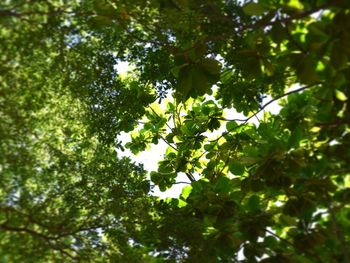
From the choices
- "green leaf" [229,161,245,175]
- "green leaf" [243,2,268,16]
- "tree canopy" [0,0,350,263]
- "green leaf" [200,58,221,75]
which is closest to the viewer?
"tree canopy" [0,0,350,263]

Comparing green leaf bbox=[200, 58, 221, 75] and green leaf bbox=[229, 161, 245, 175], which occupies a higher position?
green leaf bbox=[200, 58, 221, 75]

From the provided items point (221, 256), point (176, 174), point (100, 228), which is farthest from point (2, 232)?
point (176, 174)

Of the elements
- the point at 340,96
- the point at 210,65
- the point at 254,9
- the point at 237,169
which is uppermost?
the point at 210,65

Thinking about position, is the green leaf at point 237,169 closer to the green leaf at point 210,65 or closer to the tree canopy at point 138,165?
the tree canopy at point 138,165

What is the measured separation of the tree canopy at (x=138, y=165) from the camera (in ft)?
10.0

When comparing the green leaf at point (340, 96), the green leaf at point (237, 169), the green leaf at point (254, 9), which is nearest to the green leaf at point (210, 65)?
the green leaf at point (254, 9)

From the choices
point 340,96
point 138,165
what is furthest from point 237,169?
point 340,96

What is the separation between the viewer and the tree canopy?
305 cm

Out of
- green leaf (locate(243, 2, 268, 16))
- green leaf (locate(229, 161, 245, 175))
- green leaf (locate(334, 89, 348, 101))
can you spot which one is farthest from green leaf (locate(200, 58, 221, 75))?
green leaf (locate(229, 161, 245, 175))

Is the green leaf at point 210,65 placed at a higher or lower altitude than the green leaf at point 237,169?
higher

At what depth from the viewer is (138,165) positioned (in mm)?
4734

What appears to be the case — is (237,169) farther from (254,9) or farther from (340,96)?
(254,9)

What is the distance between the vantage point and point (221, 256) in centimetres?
376

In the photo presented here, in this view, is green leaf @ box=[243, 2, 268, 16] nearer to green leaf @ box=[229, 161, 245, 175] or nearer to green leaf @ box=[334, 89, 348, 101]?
green leaf @ box=[334, 89, 348, 101]
